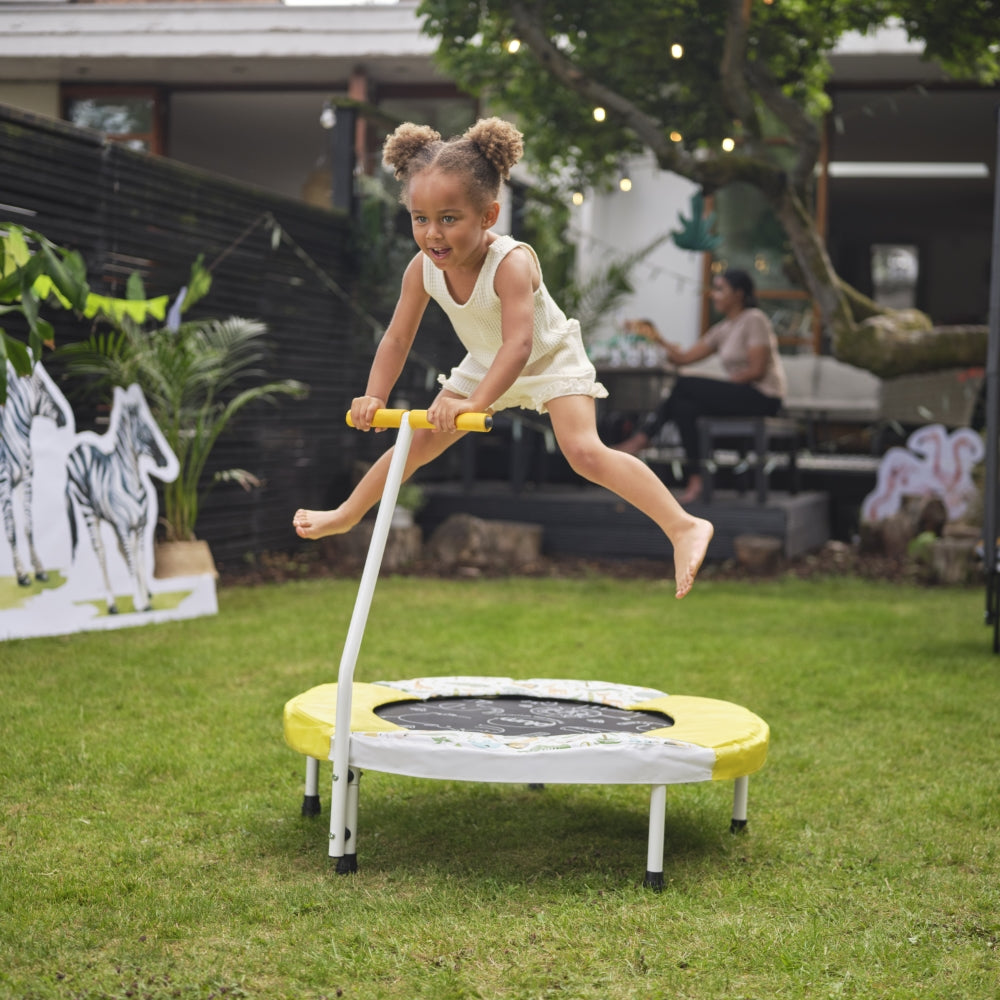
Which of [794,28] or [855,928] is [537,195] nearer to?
[794,28]

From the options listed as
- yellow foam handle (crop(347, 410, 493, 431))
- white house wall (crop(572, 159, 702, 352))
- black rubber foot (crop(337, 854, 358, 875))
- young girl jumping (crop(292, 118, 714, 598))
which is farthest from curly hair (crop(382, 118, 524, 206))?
white house wall (crop(572, 159, 702, 352))

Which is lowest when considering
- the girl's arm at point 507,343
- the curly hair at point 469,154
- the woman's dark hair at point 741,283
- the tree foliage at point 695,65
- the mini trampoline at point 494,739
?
the mini trampoline at point 494,739

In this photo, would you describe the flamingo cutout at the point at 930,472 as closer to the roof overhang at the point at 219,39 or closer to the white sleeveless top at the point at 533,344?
the roof overhang at the point at 219,39

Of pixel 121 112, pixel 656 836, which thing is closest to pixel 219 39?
pixel 121 112

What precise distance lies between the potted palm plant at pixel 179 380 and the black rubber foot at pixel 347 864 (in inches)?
117

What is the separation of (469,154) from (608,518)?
192 inches

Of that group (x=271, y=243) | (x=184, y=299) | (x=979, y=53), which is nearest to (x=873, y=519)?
(x=979, y=53)

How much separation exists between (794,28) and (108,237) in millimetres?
4185

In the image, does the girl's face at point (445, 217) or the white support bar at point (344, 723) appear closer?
the white support bar at point (344, 723)

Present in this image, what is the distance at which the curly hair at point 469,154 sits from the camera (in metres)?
2.36

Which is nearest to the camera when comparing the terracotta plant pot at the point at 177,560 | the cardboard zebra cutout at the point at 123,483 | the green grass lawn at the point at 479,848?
the green grass lawn at the point at 479,848

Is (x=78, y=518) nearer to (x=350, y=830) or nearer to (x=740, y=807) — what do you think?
(x=350, y=830)

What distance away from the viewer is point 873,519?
25.0 feet

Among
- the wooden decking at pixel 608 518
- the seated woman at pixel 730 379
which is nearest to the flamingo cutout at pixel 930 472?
the wooden decking at pixel 608 518
